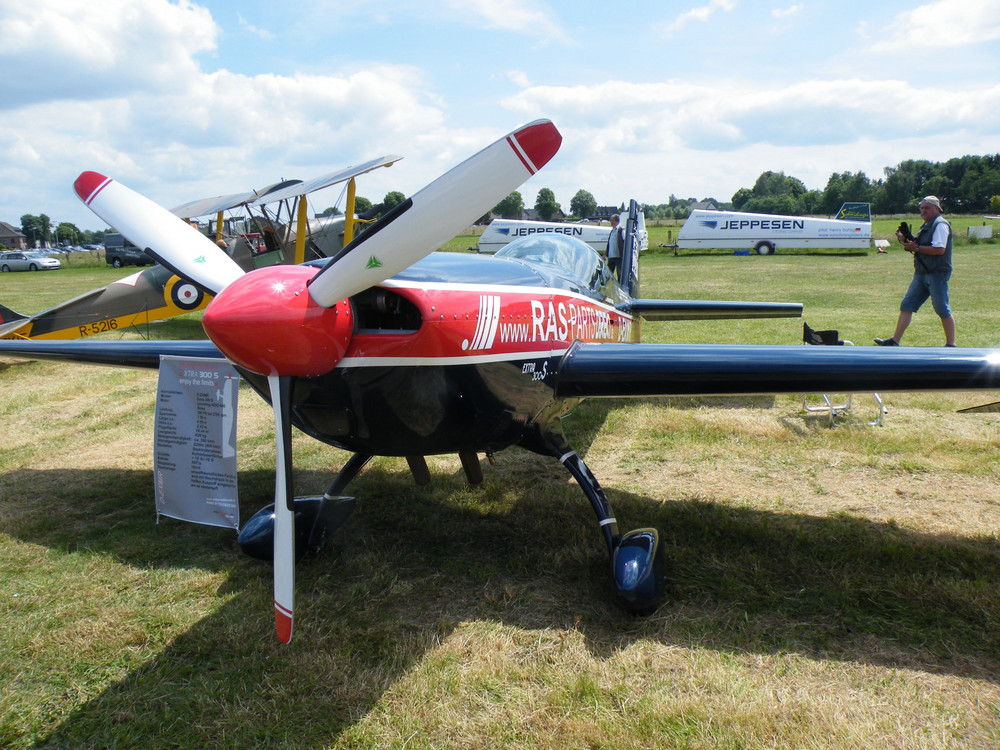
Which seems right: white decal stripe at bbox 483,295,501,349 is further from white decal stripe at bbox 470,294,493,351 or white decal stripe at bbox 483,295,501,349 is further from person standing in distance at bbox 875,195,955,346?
person standing in distance at bbox 875,195,955,346

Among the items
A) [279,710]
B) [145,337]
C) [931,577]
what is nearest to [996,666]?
[931,577]

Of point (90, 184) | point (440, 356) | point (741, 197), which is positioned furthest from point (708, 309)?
point (741, 197)

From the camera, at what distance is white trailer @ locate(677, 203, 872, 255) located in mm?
34969

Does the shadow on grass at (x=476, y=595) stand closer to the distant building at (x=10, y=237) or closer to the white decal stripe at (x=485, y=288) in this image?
the white decal stripe at (x=485, y=288)

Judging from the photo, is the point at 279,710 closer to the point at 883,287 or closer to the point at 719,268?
the point at 883,287

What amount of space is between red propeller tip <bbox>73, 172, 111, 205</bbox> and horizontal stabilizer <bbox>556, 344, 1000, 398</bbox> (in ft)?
9.48

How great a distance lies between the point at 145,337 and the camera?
12.2m

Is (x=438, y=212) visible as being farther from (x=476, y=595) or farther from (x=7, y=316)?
(x=7, y=316)

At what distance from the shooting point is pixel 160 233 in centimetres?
375

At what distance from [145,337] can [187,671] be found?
10.6 metres

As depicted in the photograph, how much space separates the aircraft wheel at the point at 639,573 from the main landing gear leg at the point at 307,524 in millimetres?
1590

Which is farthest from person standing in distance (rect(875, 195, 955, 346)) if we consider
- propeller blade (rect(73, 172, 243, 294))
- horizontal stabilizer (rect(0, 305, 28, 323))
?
horizontal stabilizer (rect(0, 305, 28, 323))

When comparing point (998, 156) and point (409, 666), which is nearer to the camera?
point (409, 666)

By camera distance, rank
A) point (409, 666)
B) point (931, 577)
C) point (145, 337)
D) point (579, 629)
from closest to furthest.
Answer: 1. point (409, 666)
2. point (579, 629)
3. point (931, 577)
4. point (145, 337)
